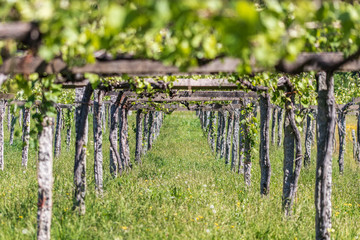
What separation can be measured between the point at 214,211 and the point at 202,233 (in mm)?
921

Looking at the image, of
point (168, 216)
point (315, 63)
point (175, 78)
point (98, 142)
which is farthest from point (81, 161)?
point (315, 63)

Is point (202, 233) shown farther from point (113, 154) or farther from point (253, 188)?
point (113, 154)

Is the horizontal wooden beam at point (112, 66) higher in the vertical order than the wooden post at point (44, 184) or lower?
higher

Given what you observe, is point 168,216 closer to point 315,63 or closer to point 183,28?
point 315,63

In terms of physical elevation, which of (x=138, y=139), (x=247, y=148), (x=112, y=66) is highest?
(x=112, y=66)

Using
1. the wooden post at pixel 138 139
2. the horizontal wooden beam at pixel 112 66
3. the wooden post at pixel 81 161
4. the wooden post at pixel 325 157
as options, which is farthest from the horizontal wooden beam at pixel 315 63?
the wooden post at pixel 138 139

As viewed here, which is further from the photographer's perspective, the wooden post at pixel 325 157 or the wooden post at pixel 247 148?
the wooden post at pixel 247 148

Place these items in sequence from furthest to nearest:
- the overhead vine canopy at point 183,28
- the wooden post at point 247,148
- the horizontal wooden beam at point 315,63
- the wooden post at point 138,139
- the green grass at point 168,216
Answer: the wooden post at point 138,139 < the wooden post at point 247,148 < the green grass at point 168,216 < the horizontal wooden beam at point 315,63 < the overhead vine canopy at point 183,28

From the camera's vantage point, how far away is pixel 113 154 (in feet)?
32.4

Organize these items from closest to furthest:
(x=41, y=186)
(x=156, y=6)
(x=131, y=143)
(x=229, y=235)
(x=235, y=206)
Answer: (x=156, y=6) < (x=41, y=186) < (x=229, y=235) < (x=235, y=206) < (x=131, y=143)

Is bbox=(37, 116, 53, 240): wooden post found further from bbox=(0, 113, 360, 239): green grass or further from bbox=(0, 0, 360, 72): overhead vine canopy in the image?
bbox=(0, 0, 360, 72): overhead vine canopy

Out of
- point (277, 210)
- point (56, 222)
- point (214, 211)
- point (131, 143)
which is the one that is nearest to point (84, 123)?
point (56, 222)

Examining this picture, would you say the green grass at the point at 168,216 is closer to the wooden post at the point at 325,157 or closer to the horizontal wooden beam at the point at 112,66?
the wooden post at the point at 325,157

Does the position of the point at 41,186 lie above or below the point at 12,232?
above
